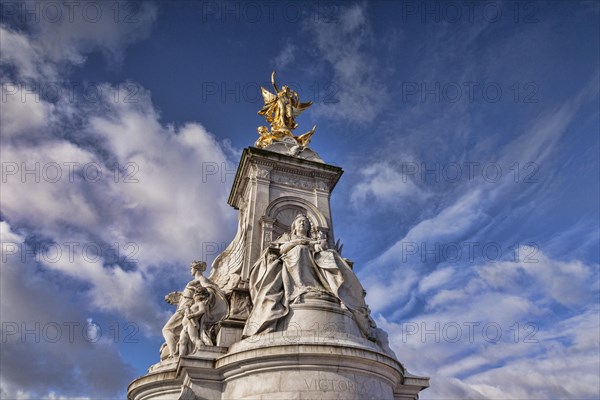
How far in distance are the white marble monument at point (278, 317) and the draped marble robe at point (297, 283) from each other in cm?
3

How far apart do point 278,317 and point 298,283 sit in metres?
1.18

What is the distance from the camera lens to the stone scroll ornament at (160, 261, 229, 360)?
13281mm

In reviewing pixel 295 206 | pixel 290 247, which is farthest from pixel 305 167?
pixel 290 247

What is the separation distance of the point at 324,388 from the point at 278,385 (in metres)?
0.99

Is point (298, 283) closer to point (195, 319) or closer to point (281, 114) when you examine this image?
point (195, 319)

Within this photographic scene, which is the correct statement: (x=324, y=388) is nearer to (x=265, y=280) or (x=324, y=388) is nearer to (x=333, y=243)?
(x=265, y=280)

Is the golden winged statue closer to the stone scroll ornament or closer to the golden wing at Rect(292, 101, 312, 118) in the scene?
the golden wing at Rect(292, 101, 312, 118)

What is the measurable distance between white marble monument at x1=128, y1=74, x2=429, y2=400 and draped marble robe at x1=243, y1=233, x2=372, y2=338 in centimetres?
3

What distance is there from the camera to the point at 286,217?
58.3ft

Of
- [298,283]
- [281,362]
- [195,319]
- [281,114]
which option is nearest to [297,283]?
[298,283]

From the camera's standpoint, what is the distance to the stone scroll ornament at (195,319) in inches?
523

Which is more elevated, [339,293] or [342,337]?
[339,293]

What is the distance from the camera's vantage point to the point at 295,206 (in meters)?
18.0

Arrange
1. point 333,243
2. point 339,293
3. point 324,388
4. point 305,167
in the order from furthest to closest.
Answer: point 305,167 → point 333,243 → point 339,293 → point 324,388
